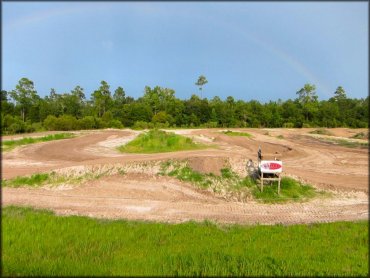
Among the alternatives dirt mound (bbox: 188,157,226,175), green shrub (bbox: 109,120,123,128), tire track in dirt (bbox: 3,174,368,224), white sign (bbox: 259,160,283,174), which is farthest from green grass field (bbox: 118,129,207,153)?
green shrub (bbox: 109,120,123,128)

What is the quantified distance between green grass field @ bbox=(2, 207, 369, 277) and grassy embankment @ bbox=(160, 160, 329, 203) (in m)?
3.84

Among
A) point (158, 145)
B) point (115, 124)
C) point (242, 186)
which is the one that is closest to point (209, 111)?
point (115, 124)

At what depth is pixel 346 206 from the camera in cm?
1093

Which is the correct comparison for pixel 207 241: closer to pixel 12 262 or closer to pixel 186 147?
pixel 12 262

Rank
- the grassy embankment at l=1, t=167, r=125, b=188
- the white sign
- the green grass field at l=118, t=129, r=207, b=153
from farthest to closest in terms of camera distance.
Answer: the green grass field at l=118, t=129, r=207, b=153 < the grassy embankment at l=1, t=167, r=125, b=188 < the white sign

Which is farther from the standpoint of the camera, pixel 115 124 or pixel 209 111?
pixel 209 111

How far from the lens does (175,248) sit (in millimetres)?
6020

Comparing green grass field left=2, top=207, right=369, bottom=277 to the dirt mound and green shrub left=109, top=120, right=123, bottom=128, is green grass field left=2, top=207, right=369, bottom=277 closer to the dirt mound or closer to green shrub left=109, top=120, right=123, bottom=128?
the dirt mound

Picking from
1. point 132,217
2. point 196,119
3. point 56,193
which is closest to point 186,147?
point 56,193

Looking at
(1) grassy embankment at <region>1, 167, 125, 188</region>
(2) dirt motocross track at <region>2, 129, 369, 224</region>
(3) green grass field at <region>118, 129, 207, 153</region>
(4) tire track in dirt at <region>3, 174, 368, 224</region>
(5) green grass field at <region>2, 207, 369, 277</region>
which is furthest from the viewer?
(3) green grass field at <region>118, 129, 207, 153</region>

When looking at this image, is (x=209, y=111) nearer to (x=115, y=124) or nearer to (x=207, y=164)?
(x=115, y=124)

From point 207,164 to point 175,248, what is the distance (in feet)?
31.0


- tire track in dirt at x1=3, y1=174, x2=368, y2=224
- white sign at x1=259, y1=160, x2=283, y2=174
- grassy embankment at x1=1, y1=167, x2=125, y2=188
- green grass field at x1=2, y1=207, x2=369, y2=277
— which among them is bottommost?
tire track in dirt at x1=3, y1=174, x2=368, y2=224

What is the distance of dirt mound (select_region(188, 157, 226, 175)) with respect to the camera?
14719 mm
